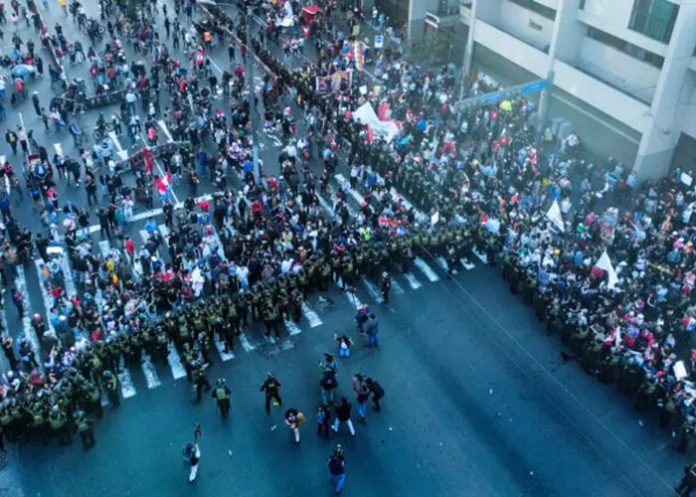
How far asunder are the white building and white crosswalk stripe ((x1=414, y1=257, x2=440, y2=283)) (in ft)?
40.8

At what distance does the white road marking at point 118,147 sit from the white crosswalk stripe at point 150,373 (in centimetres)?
1443

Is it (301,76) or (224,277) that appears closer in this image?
(224,277)

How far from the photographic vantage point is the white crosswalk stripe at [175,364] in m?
22.4

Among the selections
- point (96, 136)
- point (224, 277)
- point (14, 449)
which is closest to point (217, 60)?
point (96, 136)

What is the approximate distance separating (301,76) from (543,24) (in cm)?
1343

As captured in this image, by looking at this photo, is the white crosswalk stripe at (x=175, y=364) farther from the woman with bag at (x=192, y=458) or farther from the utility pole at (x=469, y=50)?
the utility pole at (x=469, y=50)

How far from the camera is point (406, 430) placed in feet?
67.9

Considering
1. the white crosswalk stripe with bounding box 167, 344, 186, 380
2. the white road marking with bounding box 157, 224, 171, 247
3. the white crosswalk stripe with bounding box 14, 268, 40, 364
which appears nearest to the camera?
the white crosswalk stripe with bounding box 167, 344, 186, 380

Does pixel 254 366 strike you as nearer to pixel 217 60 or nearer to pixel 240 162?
pixel 240 162

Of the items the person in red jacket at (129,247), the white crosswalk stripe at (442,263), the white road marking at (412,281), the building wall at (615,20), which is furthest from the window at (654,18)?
the person in red jacket at (129,247)

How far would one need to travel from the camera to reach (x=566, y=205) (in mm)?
29781

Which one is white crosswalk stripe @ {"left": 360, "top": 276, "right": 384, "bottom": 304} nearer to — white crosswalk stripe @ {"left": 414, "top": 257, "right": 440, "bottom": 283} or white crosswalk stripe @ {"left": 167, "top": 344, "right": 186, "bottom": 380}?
white crosswalk stripe @ {"left": 414, "top": 257, "right": 440, "bottom": 283}

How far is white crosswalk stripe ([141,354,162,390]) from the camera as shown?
22.0m

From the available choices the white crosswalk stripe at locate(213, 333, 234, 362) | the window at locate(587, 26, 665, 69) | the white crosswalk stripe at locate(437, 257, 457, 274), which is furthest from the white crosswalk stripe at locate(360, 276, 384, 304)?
the window at locate(587, 26, 665, 69)
